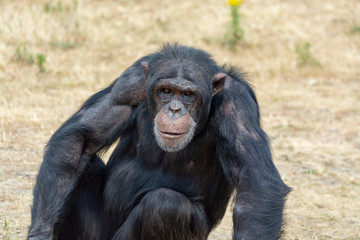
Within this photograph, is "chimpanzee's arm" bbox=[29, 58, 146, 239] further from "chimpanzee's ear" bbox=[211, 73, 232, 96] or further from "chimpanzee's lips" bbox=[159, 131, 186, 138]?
"chimpanzee's ear" bbox=[211, 73, 232, 96]

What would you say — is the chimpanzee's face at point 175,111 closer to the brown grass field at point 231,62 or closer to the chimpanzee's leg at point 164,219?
the chimpanzee's leg at point 164,219

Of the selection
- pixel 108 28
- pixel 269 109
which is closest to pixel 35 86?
pixel 108 28

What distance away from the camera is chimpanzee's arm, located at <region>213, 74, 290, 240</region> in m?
5.00

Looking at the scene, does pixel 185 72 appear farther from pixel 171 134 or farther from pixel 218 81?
pixel 171 134

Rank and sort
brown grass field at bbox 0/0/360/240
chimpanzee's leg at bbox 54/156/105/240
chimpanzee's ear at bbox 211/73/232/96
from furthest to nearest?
brown grass field at bbox 0/0/360/240, chimpanzee's leg at bbox 54/156/105/240, chimpanzee's ear at bbox 211/73/232/96

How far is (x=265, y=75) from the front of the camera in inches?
491

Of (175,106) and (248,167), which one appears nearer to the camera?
(248,167)

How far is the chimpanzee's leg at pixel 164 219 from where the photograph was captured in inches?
205

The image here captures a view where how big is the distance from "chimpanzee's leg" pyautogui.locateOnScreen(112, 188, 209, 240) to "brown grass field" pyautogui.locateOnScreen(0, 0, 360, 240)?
4.46 feet

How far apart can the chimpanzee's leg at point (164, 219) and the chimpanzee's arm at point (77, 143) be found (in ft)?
1.86

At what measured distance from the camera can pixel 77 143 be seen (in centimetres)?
549

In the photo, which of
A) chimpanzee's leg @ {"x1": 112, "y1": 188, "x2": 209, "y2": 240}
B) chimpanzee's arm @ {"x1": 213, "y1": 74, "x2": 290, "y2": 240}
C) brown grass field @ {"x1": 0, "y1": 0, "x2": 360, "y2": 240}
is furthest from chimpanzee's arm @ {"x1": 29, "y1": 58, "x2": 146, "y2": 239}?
brown grass field @ {"x1": 0, "y1": 0, "x2": 360, "y2": 240}

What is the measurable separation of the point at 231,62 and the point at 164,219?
24.0 feet

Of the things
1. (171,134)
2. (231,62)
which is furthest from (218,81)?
(231,62)
